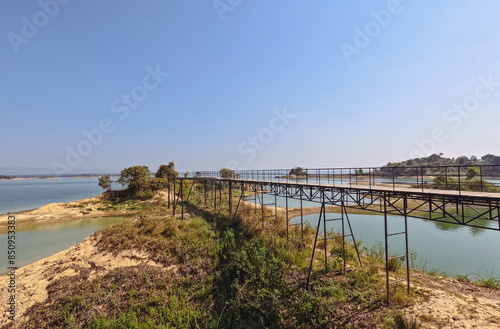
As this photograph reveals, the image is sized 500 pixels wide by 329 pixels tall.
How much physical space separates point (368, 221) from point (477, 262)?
45.9 ft

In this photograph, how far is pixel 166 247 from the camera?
1777 centimetres

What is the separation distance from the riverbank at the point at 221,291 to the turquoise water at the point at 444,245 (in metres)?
4.01

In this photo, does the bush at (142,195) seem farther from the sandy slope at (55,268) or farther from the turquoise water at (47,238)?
the sandy slope at (55,268)

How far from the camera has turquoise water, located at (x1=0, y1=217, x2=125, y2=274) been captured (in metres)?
19.7

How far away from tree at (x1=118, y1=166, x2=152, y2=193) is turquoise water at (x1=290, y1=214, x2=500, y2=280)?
119ft

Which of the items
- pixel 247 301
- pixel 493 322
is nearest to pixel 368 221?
pixel 493 322

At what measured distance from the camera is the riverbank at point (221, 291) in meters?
10.5

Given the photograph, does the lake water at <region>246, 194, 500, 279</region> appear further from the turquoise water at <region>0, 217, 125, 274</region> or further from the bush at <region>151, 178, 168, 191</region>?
the bush at <region>151, 178, 168, 191</region>

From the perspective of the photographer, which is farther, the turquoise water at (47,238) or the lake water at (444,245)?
the turquoise water at (47,238)

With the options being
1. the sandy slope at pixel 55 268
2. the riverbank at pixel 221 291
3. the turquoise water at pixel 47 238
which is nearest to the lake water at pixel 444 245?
the riverbank at pixel 221 291

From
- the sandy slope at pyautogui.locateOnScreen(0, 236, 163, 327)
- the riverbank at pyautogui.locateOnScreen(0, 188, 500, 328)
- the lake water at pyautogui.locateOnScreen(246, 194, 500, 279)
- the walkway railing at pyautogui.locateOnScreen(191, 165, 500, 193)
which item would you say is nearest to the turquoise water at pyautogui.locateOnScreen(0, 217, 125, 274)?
the sandy slope at pyautogui.locateOnScreen(0, 236, 163, 327)

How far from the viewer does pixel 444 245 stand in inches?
833

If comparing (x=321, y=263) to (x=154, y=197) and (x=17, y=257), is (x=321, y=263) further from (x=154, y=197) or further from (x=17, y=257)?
(x=154, y=197)

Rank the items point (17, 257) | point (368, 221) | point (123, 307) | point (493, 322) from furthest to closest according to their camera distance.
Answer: point (368, 221) → point (17, 257) → point (123, 307) → point (493, 322)
